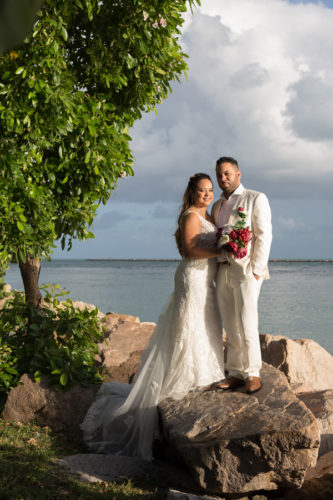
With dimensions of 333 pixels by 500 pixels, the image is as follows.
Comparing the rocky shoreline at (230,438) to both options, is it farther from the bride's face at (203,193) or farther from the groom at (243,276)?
the bride's face at (203,193)

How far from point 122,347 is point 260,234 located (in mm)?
5386

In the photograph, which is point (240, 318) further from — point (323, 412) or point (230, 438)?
point (323, 412)

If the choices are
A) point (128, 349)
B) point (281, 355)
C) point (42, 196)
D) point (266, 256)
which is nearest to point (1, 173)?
point (42, 196)

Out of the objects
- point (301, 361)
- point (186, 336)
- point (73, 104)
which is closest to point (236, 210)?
point (186, 336)

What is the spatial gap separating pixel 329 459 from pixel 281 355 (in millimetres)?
3479

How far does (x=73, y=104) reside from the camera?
627 cm

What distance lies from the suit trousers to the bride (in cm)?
21

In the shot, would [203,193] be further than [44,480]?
Yes

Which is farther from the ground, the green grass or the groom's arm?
the groom's arm

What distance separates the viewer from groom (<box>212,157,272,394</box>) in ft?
19.4

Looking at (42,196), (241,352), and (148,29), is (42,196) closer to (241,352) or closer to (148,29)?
(148,29)

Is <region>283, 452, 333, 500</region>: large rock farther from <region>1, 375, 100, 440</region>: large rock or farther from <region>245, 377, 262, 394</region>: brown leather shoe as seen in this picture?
<region>1, 375, 100, 440</region>: large rock

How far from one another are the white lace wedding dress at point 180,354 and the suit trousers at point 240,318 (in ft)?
0.70

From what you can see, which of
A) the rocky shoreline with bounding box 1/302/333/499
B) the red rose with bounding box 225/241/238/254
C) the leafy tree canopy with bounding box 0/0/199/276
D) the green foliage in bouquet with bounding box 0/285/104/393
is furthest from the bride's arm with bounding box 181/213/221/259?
the green foliage in bouquet with bounding box 0/285/104/393
